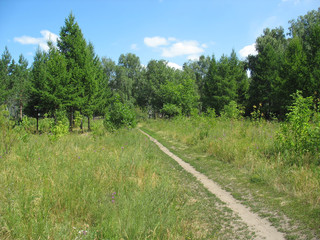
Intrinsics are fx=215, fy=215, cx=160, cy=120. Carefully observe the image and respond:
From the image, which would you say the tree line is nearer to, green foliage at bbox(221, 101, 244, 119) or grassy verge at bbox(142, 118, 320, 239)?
green foliage at bbox(221, 101, 244, 119)

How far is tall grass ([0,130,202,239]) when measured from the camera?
2.95 metres

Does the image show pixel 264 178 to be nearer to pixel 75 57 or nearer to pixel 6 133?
pixel 6 133

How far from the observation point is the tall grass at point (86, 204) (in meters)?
2.95

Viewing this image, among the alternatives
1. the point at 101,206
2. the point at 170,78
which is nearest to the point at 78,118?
the point at 101,206

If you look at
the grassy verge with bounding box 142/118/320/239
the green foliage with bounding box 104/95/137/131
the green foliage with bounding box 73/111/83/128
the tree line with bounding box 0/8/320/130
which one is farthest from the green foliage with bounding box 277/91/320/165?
the green foliage with bounding box 73/111/83/128

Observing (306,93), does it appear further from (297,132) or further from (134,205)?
(134,205)

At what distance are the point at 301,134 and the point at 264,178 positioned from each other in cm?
185

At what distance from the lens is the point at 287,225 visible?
3.78 m

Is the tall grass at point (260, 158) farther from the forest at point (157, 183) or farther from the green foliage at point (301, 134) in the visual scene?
the green foliage at point (301, 134)

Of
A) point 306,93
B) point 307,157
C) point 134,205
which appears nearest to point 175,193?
point 134,205

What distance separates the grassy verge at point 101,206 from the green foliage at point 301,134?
309 centimetres

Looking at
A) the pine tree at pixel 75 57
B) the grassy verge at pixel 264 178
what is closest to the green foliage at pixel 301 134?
the grassy verge at pixel 264 178

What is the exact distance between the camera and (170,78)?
44.7 meters

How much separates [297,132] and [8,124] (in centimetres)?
942
